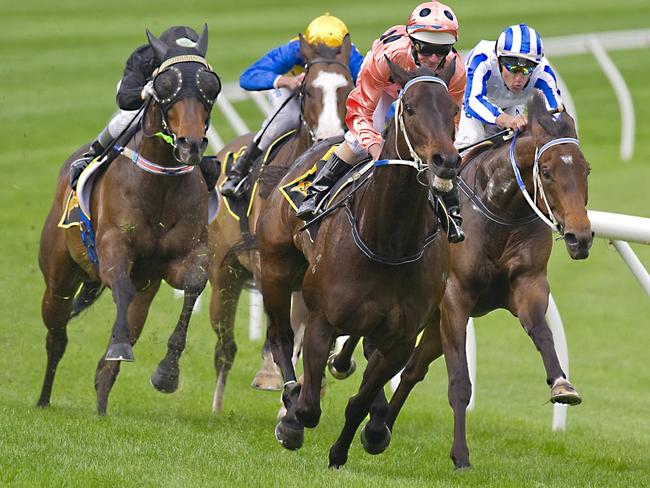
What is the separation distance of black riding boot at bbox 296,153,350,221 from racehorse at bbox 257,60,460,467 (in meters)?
0.14

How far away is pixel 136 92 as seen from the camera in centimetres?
806

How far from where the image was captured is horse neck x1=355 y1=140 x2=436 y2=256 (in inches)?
→ 244

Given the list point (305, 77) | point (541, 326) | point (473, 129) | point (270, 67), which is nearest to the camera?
point (541, 326)

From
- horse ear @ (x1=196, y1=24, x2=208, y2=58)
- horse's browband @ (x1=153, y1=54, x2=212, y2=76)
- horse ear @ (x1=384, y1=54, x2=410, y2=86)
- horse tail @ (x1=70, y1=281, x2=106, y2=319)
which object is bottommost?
horse tail @ (x1=70, y1=281, x2=106, y2=319)

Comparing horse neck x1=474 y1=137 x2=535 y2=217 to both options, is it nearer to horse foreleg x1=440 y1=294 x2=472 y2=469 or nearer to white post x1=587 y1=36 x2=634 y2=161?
horse foreleg x1=440 y1=294 x2=472 y2=469

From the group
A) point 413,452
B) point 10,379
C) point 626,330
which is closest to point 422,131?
point 413,452

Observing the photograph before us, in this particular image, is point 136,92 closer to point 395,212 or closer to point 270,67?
point 270,67

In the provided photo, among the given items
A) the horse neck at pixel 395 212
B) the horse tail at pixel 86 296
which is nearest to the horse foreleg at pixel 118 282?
the horse tail at pixel 86 296

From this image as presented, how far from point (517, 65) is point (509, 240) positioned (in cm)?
98

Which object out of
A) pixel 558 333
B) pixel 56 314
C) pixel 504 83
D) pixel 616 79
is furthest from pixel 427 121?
pixel 616 79

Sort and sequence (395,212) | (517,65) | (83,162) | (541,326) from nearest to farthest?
(395,212), (541,326), (517,65), (83,162)

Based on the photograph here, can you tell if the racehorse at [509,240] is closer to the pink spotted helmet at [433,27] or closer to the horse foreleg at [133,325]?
the pink spotted helmet at [433,27]

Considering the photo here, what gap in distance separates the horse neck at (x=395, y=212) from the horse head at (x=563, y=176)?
0.72 meters

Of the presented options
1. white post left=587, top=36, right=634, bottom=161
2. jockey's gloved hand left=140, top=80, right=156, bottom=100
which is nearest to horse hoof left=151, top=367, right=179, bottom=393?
jockey's gloved hand left=140, top=80, right=156, bottom=100
